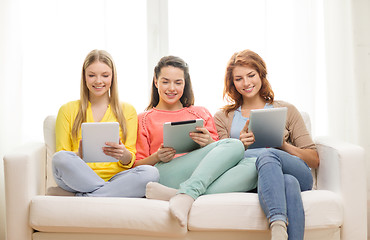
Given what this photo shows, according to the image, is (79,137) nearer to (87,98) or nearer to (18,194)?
(87,98)

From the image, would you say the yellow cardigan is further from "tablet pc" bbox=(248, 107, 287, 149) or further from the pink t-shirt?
"tablet pc" bbox=(248, 107, 287, 149)

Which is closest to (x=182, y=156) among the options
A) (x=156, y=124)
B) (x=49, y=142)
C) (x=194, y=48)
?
(x=156, y=124)

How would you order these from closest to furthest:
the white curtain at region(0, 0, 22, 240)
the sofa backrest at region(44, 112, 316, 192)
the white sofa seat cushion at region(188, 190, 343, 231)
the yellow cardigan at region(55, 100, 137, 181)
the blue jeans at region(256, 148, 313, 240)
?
the blue jeans at region(256, 148, 313, 240) → the white sofa seat cushion at region(188, 190, 343, 231) → the yellow cardigan at region(55, 100, 137, 181) → the sofa backrest at region(44, 112, 316, 192) → the white curtain at region(0, 0, 22, 240)

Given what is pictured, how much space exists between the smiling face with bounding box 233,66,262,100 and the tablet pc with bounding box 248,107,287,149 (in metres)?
0.34

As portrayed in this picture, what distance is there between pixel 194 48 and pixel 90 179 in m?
1.39

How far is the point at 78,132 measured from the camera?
8.02 ft

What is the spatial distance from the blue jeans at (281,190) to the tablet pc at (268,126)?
177 millimetres

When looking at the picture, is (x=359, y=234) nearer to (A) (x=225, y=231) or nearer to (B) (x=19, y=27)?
(A) (x=225, y=231)

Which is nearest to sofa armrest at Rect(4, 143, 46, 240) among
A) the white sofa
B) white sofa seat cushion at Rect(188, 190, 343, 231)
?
the white sofa

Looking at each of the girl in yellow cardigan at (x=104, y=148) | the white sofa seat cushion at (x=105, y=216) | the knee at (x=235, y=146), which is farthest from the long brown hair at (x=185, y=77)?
the white sofa seat cushion at (x=105, y=216)

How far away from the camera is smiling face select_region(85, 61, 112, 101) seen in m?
2.47

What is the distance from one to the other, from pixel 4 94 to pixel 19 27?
18.2 inches

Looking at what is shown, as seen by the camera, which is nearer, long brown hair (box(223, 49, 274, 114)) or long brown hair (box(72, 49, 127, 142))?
long brown hair (box(72, 49, 127, 142))

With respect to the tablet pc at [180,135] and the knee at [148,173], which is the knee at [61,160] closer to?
the knee at [148,173]
